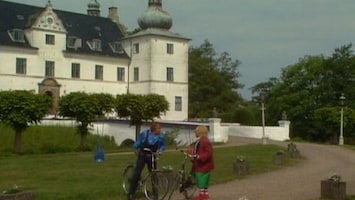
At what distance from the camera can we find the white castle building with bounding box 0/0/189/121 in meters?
61.4

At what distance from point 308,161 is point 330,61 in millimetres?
36050

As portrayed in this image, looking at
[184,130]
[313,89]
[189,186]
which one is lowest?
[189,186]

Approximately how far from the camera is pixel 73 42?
66625 millimetres

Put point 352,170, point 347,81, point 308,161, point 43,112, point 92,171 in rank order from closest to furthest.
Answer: point 92,171
point 352,170
point 308,161
point 43,112
point 347,81

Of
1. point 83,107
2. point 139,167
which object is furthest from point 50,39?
Answer: point 139,167

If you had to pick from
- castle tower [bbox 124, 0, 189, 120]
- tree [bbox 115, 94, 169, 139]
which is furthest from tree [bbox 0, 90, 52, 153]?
castle tower [bbox 124, 0, 189, 120]

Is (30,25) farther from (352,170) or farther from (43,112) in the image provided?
(352,170)

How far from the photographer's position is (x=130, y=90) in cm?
6925


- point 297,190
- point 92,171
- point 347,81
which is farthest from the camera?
point 347,81

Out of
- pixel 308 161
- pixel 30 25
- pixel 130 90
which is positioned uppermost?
pixel 30 25

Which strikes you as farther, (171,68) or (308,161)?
(171,68)

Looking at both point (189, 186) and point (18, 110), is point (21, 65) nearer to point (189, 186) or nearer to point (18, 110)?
point (18, 110)

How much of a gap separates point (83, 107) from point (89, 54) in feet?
88.7

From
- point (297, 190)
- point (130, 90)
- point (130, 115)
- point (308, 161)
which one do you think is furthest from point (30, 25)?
point (297, 190)
